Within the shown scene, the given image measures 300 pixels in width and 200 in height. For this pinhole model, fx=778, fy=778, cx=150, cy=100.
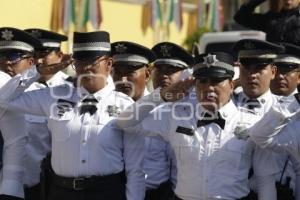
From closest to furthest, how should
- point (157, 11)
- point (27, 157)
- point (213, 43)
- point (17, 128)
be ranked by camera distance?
point (17, 128), point (27, 157), point (213, 43), point (157, 11)

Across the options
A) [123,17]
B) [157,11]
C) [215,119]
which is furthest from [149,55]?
[157,11]

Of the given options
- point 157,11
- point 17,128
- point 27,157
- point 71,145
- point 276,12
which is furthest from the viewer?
point 157,11

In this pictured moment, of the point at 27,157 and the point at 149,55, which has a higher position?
the point at 149,55

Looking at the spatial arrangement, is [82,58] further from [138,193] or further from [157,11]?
[157,11]

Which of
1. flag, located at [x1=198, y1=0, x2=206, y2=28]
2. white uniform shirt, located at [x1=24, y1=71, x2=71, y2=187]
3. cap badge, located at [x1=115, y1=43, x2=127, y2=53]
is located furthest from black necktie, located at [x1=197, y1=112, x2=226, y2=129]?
flag, located at [x1=198, y1=0, x2=206, y2=28]

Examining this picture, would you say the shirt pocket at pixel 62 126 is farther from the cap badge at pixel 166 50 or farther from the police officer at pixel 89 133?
the cap badge at pixel 166 50

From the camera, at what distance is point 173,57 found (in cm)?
580

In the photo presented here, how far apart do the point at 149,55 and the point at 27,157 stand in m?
1.15

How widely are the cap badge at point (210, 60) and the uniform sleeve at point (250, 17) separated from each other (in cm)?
185

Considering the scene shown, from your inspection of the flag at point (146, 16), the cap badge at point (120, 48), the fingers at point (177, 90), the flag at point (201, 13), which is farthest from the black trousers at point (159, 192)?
the flag at point (201, 13)

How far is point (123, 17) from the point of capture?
55.8 feet

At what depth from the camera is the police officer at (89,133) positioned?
4.82 m

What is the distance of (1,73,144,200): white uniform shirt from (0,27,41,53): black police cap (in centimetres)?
41

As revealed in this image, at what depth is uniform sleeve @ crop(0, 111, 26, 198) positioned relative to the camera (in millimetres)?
5173
